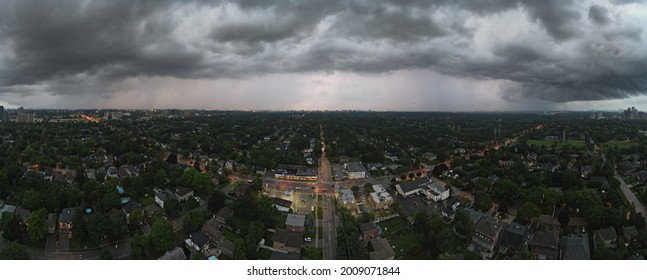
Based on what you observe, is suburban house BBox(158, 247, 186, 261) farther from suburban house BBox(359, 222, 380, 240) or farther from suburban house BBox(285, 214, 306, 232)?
suburban house BBox(359, 222, 380, 240)

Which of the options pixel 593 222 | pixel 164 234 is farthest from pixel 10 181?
pixel 593 222

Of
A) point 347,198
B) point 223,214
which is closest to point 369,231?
point 347,198

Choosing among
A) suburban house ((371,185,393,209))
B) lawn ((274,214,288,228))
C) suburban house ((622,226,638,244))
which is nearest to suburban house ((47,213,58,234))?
lawn ((274,214,288,228))

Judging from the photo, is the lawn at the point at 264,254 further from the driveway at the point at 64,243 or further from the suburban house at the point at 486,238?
the suburban house at the point at 486,238

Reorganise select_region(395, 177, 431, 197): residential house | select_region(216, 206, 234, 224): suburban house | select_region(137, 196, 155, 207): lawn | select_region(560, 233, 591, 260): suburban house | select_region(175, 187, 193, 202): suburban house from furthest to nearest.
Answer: select_region(395, 177, 431, 197): residential house, select_region(175, 187, 193, 202): suburban house, select_region(137, 196, 155, 207): lawn, select_region(216, 206, 234, 224): suburban house, select_region(560, 233, 591, 260): suburban house

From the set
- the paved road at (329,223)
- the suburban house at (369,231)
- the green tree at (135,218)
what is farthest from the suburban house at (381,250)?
the green tree at (135,218)

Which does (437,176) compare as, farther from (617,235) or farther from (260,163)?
(260,163)
